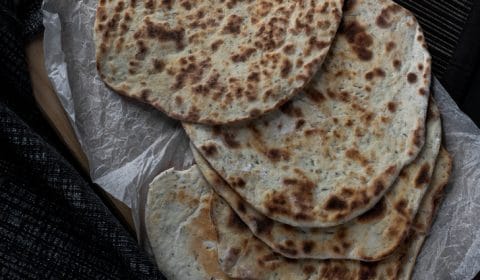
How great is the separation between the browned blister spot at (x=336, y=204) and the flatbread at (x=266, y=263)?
0.14 metres

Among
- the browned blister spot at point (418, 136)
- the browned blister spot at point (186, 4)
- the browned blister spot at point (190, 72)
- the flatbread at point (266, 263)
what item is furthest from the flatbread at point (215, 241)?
the browned blister spot at point (186, 4)

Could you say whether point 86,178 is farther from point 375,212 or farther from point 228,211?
point 375,212

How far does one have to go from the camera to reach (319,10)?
1686 mm

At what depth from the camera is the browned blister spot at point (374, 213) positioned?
1604 millimetres

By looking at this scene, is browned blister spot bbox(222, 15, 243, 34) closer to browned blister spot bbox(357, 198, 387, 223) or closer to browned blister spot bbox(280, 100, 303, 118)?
browned blister spot bbox(280, 100, 303, 118)

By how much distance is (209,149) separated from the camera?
5.31 ft

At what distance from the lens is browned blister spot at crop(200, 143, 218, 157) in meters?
1.62

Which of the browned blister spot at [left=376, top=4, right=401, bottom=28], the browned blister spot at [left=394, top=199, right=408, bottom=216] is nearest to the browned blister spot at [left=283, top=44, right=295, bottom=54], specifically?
the browned blister spot at [left=376, top=4, right=401, bottom=28]

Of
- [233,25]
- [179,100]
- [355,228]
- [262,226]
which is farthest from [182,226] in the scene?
[233,25]

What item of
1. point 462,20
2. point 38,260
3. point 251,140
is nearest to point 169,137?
point 251,140

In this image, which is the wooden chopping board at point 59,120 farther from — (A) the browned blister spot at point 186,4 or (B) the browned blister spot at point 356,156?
(B) the browned blister spot at point 356,156

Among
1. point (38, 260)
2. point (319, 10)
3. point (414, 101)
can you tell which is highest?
point (319, 10)

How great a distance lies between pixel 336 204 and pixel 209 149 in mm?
333

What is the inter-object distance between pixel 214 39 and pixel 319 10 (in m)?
0.28
